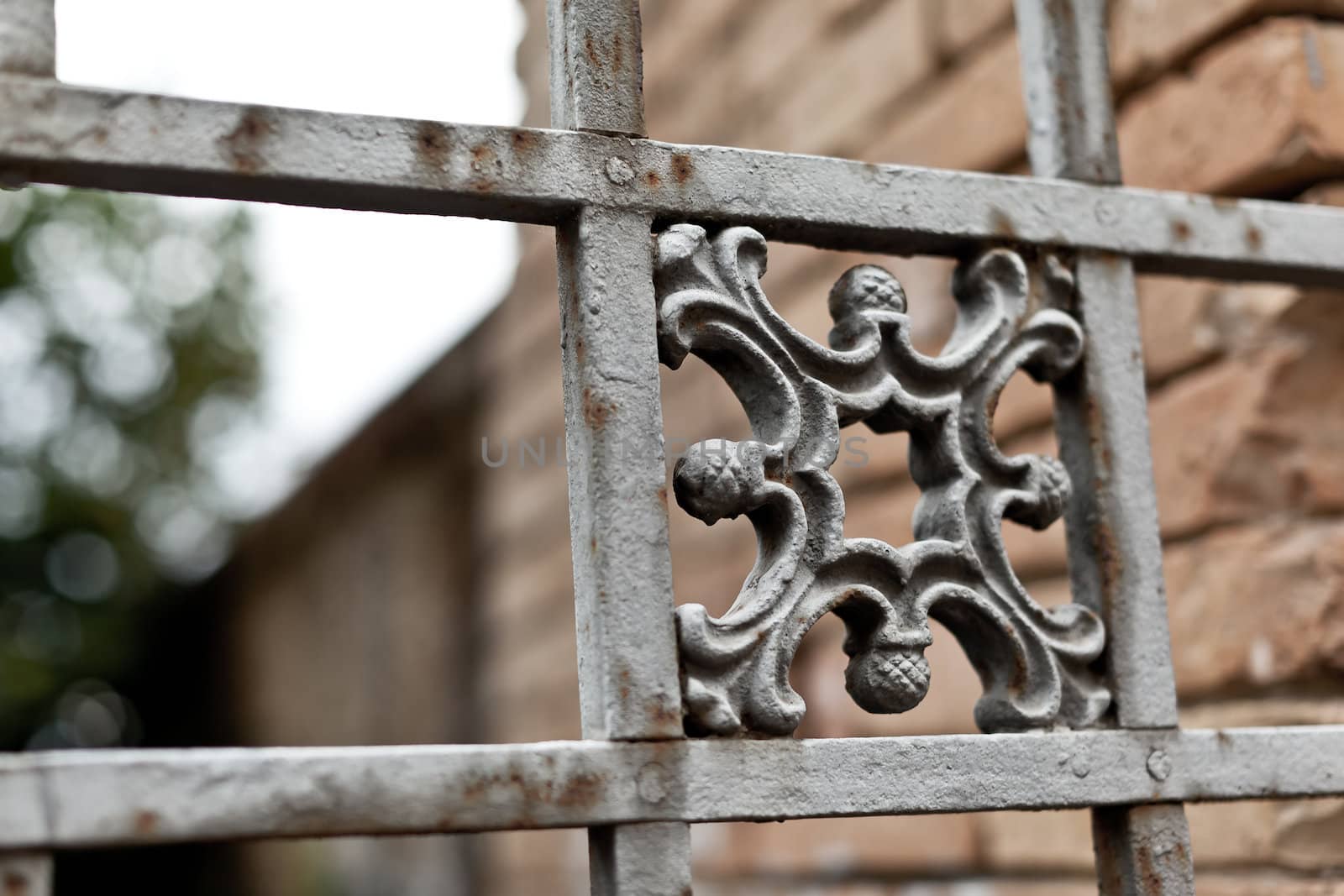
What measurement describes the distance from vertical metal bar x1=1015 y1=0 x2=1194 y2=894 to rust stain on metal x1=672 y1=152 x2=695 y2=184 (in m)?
0.35

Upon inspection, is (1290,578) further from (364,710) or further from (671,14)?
(364,710)

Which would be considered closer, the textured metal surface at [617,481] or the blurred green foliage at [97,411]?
the textured metal surface at [617,481]

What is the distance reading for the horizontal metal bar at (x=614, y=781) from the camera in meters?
0.78

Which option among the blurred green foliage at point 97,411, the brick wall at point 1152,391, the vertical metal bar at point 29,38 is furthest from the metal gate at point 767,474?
the blurred green foliage at point 97,411

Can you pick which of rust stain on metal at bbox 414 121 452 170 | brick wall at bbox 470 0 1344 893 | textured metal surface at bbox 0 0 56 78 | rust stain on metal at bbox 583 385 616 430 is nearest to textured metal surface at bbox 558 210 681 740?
rust stain on metal at bbox 583 385 616 430

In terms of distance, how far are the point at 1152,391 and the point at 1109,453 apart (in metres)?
0.71

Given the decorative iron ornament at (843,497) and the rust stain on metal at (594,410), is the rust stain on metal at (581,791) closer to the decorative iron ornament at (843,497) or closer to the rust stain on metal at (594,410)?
the decorative iron ornament at (843,497)

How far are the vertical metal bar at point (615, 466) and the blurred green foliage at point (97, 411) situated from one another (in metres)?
7.72

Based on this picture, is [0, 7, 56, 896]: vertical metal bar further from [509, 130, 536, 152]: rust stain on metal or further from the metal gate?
[509, 130, 536, 152]: rust stain on metal

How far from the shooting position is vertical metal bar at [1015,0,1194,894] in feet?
3.43

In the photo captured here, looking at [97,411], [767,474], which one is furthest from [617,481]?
[97,411]

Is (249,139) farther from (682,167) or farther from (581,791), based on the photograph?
(581,791)

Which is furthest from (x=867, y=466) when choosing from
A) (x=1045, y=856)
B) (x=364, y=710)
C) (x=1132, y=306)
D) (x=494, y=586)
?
(x=364, y=710)

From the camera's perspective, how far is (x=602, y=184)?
98 centimetres
